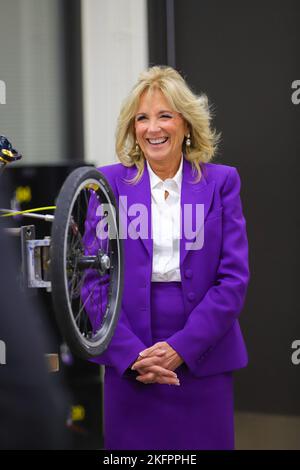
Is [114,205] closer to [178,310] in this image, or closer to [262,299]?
[178,310]

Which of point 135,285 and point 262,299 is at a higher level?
point 135,285

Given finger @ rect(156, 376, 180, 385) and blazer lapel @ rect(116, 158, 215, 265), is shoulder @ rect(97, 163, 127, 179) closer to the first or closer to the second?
blazer lapel @ rect(116, 158, 215, 265)

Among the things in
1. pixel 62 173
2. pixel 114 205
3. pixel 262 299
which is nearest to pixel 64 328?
pixel 114 205

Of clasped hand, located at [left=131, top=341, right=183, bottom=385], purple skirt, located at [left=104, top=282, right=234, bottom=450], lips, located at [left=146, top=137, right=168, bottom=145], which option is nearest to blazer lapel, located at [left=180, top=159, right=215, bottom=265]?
lips, located at [left=146, top=137, right=168, bottom=145]

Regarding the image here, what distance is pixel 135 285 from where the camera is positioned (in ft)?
6.68

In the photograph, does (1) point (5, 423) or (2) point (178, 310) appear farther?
(2) point (178, 310)

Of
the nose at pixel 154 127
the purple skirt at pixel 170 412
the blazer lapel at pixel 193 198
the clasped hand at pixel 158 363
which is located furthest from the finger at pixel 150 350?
the nose at pixel 154 127

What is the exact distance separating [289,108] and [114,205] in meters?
1.79

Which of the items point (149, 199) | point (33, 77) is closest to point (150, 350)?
point (149, 199)

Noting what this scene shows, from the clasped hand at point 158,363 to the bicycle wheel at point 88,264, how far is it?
155 mm

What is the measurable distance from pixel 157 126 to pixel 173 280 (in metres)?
0.38

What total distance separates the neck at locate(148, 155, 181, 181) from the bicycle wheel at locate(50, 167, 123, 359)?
232 millimetres

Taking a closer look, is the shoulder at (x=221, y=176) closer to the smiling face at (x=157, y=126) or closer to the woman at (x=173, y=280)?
the woman at (x=173, y=280)

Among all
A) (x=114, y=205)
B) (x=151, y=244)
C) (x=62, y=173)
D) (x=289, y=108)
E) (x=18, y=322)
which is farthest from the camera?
(x=289, y=108)
